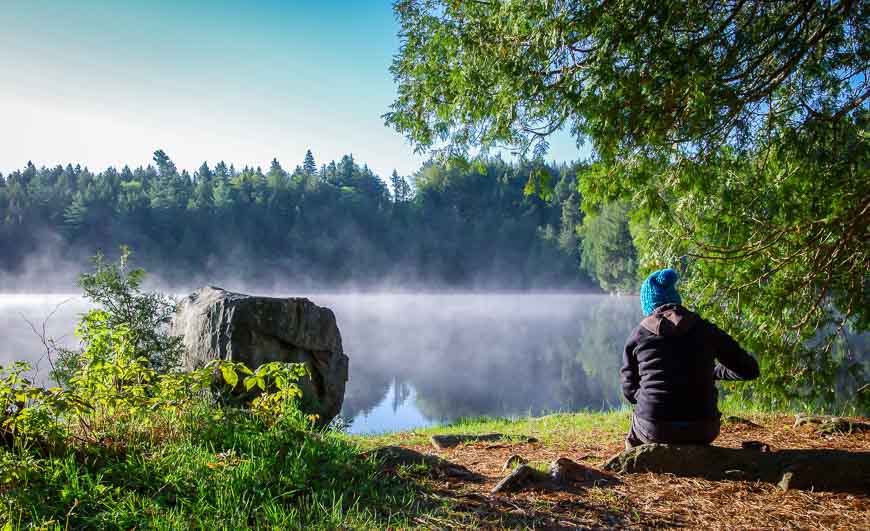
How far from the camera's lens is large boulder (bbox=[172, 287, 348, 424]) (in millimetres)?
6480

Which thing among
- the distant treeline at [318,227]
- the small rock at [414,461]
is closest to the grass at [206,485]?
the small rock at [414,461]

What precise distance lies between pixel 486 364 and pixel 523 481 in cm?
1998

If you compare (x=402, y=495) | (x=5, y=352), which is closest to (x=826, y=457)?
(x=402, y=495)

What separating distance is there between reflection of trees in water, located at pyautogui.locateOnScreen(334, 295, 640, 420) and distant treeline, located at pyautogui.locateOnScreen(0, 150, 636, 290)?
88.7 feet

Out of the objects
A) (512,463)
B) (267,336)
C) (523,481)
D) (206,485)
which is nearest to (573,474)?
(523,481)

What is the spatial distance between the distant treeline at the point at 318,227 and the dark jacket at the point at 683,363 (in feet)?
182

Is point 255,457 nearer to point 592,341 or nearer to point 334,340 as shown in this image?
point 334,340

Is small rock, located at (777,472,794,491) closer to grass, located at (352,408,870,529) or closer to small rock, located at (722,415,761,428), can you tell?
grass, located at (352,408,870,529)

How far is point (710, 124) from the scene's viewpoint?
439 cm

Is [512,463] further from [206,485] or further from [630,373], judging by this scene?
[206,485]

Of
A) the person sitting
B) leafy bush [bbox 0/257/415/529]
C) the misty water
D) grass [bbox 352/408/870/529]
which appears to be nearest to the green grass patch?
the misty water

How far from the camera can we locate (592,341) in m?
29.0

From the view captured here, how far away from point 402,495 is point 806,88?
495 centimetres

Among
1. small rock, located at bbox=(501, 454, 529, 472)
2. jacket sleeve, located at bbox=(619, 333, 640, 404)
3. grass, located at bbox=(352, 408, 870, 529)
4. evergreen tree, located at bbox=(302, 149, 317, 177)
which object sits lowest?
small rock, located at bbox=(501, 454, 529, 472)
